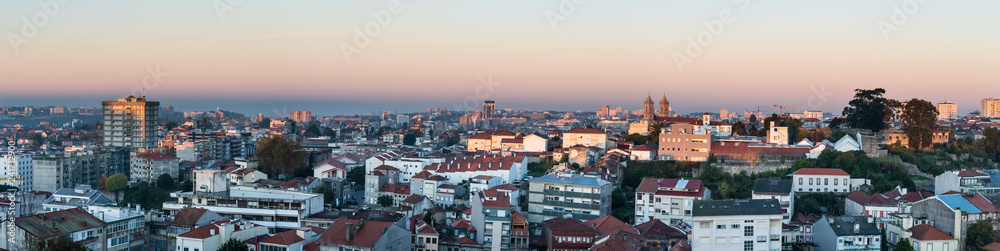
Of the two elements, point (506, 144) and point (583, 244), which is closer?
point (583, 244)

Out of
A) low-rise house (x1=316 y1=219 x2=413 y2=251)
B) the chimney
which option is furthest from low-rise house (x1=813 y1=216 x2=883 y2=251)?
the chimney

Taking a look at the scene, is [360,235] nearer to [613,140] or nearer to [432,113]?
[613,140]

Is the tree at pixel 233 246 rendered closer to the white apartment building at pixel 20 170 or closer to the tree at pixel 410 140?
the white apartment building at pixel 20 170

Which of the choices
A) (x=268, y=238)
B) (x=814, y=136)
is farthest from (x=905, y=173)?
(x=268, y=238)

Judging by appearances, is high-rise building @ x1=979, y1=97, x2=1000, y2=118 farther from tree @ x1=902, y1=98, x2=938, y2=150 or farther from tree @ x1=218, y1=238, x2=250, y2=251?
tree @ x1=218, y1=238, x2=250, y2=251

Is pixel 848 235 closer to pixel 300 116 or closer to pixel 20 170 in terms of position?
pixel 20 170

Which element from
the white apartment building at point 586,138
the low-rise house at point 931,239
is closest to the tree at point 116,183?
the white apartment building at point 586,138

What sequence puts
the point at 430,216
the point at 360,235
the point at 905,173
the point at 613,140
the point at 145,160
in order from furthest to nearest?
the point at 613,140, the point at 145,160, the point at 905,173, the point at 430,216, the point at 360,235

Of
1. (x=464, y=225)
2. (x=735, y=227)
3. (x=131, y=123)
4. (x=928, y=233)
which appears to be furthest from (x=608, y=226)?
(x=131, y=123)
